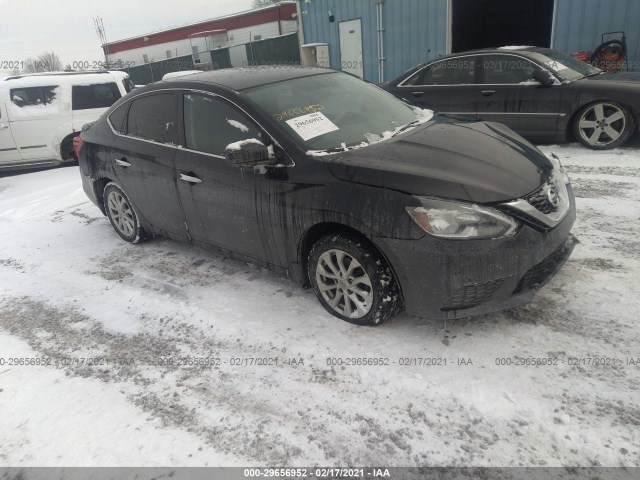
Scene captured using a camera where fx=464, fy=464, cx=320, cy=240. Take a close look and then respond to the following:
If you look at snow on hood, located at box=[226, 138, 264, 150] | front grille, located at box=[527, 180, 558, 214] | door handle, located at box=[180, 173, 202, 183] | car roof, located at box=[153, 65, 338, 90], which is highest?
car roof, located at box=[153, 65, 338, 90]

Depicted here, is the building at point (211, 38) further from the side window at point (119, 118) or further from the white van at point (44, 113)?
the side window at point (119, 118)

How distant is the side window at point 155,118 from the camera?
3.96m

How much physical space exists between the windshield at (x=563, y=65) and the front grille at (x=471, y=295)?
5256mm

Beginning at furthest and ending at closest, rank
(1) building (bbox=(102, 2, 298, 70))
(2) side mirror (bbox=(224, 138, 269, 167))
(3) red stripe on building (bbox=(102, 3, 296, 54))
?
(3) red stripe on building (bbox=(102, 3, 296, 54)) < (1) building (bbox=(102, 2, 298, 70)) < (2) side mirror (bbox=(224, 138, 269, 167))

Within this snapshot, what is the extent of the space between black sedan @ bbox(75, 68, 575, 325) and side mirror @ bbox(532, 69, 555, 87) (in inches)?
139

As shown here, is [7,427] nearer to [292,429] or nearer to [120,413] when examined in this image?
[120,413]

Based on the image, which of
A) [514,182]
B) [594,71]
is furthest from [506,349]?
[594,71]

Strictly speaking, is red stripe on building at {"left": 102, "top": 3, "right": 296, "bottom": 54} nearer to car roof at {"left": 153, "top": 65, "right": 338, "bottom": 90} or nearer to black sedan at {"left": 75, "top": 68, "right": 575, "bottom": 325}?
car roof at {"left": 153, "top": 65, "right": 338, "bottom": 90}

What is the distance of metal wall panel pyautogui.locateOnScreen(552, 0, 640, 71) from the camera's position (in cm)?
992

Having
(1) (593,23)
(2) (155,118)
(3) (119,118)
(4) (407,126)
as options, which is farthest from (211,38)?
(4) (407,126)

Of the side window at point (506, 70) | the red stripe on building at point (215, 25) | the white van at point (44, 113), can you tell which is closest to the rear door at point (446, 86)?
the side window at point (506, 70)

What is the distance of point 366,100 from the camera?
12.9 feet

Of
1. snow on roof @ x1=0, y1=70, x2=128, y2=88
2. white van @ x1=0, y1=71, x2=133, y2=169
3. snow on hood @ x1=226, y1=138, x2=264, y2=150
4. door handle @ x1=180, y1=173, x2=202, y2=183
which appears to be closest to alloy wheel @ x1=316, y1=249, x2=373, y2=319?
snow on hood @ x1=226, y1=138, x2=264, y2=150

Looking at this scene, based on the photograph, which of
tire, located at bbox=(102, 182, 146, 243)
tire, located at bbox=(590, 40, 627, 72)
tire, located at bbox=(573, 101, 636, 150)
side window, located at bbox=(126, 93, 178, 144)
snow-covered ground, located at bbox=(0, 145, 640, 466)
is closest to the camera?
snow-covered ground, located at bbox=(0, 145, 640, 466)
